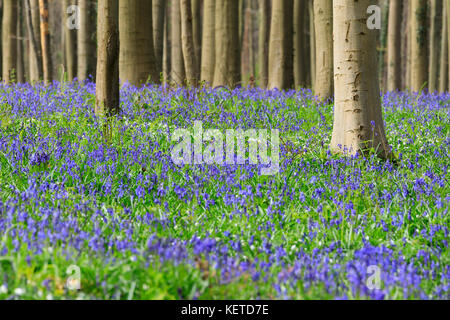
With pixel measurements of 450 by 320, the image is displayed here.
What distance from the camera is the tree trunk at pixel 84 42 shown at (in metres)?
12.2

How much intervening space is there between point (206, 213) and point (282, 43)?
8.62 meters

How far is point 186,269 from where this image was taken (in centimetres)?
312

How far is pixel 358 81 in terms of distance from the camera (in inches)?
253

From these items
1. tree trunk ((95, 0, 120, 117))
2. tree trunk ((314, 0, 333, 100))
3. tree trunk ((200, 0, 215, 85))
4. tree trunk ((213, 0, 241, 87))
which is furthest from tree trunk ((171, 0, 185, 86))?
tree trunk ((95, 0, 120, 117))

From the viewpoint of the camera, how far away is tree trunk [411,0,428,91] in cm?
1388

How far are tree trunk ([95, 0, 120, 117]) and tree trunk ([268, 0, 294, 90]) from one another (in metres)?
5.73

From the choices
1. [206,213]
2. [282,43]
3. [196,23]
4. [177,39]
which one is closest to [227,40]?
[282,43]

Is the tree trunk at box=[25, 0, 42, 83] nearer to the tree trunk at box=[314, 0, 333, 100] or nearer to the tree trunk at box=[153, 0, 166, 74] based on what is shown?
the tree trunk at box=[153, 0, 166, 74]

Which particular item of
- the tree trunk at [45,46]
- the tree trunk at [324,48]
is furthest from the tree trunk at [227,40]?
the tree trunk at [45,46]

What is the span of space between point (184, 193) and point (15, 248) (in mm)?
1882

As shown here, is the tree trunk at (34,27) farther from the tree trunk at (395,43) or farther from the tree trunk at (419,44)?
the tree trunk at (395,43)

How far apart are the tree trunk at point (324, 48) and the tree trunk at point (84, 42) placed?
5.21m

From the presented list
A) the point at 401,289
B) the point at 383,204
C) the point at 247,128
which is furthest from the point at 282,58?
the point at 401,289

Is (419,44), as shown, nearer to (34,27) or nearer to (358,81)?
(358,81)
